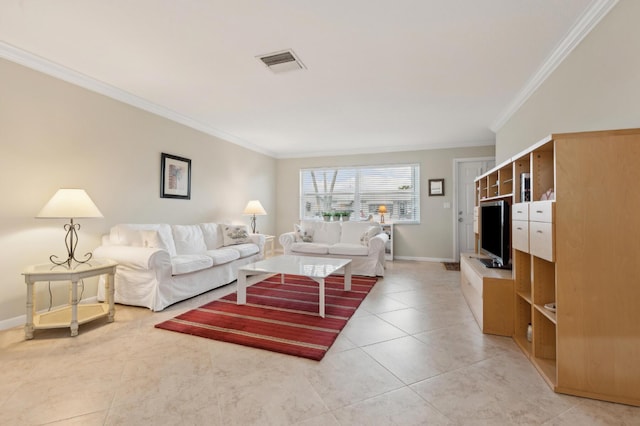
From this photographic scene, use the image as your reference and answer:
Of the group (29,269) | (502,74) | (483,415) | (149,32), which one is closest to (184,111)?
(149,32)

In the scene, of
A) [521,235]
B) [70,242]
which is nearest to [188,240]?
[70,242]

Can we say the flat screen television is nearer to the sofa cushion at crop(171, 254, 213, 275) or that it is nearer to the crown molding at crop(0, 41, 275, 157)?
the sofa cushion at crop(171, 254, 213, 275)

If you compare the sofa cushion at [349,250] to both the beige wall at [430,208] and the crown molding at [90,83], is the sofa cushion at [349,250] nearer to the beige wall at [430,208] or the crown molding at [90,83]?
the beige wall at [430,208]

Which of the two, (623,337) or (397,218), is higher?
(397,218)

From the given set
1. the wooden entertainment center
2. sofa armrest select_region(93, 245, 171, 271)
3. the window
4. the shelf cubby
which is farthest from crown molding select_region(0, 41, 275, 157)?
the shelf cubby

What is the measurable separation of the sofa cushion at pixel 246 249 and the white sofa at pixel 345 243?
0.58 meters

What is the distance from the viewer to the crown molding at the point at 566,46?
6.32 feet

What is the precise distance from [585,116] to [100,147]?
14.7 feet

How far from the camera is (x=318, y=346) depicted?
7.09ft

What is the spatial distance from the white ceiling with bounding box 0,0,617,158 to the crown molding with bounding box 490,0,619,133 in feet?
0.03

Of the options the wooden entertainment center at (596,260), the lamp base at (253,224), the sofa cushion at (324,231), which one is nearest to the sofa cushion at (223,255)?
the sofa cushion at (324,231)

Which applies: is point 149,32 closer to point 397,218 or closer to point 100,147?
point 100,147

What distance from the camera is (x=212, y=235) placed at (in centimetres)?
438

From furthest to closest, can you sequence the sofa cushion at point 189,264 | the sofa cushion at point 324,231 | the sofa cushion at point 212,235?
the sofa cushion at point 324,231
the sofa cushion at point 212,235
the sofa cushion at point 189,264
